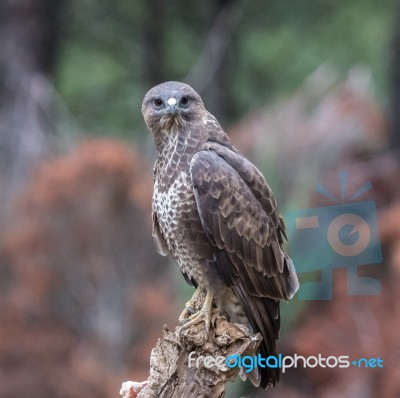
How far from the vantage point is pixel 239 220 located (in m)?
3.01

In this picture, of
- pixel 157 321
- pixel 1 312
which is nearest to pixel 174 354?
pixel 157 321

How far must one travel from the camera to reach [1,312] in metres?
6.51

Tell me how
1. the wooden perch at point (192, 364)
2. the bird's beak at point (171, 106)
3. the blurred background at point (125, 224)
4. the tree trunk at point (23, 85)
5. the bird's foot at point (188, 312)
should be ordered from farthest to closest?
the tree trunk at point (23, 85)
the blurred background at point (125, 224)
the bird's foot at point (188, 312)
the bird's beak at point (171, 106)
the wooden perch at point (192, 364)

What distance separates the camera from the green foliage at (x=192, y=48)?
876cm

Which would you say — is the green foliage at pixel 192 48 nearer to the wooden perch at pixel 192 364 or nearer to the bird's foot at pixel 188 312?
the bird's foot at pixel 188 312

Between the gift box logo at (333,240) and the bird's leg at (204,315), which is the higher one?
the gift box logo at (333,240)

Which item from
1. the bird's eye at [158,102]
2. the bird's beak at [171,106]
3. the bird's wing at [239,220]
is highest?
the bird's eye at [158,102]

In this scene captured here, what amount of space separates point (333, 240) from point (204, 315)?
7.57 feet

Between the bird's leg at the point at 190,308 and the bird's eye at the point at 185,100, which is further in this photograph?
the bird's leg at the point at 190,308

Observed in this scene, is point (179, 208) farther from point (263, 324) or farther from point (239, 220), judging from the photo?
point (263, 324)

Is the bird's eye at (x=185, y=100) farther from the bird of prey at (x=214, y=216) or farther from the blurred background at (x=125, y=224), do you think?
the blurred background at (x=125, y=224)

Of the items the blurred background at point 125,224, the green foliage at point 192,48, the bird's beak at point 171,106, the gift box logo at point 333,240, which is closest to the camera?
the bird's beak at point 171,106

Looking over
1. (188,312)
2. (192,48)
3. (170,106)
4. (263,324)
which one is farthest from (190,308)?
(192,48)

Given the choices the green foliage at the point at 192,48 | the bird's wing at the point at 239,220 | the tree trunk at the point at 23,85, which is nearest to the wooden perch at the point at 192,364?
the bird's wing at the point at 239,220
